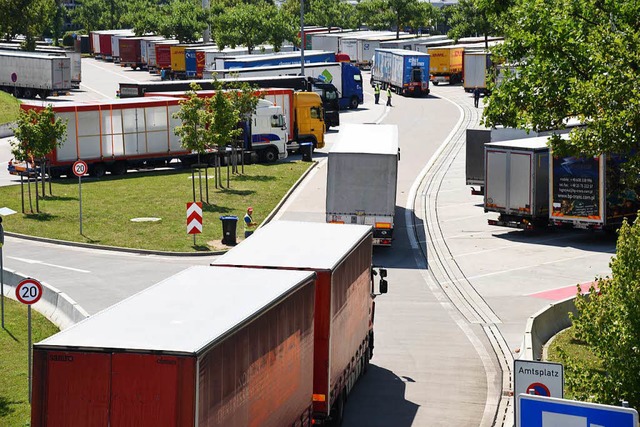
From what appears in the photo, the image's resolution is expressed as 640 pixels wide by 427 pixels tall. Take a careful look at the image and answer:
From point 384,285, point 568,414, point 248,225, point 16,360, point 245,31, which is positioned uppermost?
point 245,31

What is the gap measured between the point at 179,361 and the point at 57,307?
16.9 meters

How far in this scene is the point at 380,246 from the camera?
38.3 meters

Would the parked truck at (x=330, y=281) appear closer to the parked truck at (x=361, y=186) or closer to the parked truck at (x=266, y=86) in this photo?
the parked truck at (x=361, y=186)

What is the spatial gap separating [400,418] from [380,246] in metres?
16.7

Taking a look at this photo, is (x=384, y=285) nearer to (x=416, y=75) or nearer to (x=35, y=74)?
(x=416, y=75)

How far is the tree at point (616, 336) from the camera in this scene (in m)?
14.7

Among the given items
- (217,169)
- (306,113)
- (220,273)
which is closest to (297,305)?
(220,273)

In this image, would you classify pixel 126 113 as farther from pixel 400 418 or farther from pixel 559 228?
pixel 400 418

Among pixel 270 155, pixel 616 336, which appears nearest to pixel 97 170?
pixel 270 155

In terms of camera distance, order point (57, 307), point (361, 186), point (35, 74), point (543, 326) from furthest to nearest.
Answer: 1. point (35, 74)
2. point (361, 186)
3. point (57, 307)
4. point (543, 326)

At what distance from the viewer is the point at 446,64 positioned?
103500mm

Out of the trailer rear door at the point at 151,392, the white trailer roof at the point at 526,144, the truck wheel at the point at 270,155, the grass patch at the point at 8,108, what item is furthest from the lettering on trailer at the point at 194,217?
the grass patch at the point at 8,108

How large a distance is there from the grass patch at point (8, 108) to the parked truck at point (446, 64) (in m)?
37.4

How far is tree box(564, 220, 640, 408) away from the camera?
14.7 m
